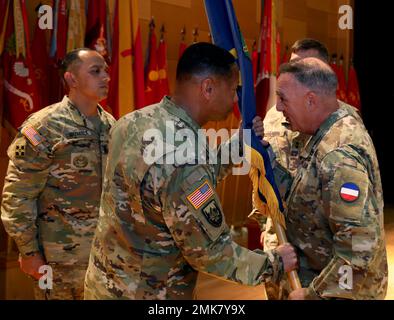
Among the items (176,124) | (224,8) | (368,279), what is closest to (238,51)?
(224,8)

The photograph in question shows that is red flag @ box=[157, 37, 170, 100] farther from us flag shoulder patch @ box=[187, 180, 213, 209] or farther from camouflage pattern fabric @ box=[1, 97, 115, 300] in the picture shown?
us flag shoulder patch @ box=[187, 180, 213, 209]

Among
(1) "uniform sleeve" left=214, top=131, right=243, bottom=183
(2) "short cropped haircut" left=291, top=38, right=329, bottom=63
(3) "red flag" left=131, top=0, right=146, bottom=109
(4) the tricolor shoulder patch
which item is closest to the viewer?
(4) the tricolor shoulder patch

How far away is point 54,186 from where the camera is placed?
2609mm

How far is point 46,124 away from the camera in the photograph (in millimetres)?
2617

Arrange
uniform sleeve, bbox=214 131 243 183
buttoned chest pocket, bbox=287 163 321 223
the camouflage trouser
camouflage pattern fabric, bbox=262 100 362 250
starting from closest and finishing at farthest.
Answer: buttoned chest pocket, bbox=287 163 321 223 < uniform sleeve, bbox=214 131 243 183 < camouflage pattern fabric, bbox=262 100 362 250 < the camouflage trouser

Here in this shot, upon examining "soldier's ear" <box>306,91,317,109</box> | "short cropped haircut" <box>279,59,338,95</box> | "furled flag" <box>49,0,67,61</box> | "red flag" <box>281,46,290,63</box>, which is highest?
"red flag" <box>281,46,290,63</box>

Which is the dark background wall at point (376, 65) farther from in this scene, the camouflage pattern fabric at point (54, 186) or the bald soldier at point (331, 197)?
the bald soldier at point (331, 197)

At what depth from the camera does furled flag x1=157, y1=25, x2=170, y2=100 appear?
182 inches

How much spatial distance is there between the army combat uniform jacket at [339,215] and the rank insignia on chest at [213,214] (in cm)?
39

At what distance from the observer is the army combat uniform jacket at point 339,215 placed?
5.33ft

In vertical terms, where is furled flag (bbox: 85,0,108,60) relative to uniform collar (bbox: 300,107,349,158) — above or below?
above

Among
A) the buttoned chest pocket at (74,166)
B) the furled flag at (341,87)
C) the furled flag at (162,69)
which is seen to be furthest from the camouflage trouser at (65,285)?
the furled flag at (341,87)

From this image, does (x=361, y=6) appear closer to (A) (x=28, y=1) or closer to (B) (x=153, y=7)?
(B) (x=153, y=7)

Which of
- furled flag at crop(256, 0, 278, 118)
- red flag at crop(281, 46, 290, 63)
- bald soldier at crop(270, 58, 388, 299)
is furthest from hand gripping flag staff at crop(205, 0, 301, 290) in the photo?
red flag at crop(281, 46, 290, 63)
